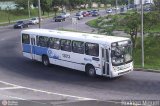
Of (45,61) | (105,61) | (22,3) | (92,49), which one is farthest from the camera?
(22,3)

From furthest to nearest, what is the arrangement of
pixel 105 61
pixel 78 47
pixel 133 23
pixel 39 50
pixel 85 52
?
1. pixel 133 23
2. pixel 39 50
3. pixel 78 47
4. pixel 85 52
5. pixel 105 61

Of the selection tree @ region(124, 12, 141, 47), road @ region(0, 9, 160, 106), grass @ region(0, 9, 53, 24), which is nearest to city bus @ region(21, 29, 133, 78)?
road @ region(0, 9, 160, 106)

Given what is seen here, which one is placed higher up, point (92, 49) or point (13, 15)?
point (92, 49)

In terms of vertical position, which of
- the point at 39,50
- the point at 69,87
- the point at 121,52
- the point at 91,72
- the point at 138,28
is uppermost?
the point at 138,28

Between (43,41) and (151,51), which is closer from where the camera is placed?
(43,41)

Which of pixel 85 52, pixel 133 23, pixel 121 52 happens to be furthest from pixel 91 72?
pixel 133 23

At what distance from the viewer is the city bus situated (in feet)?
75.3

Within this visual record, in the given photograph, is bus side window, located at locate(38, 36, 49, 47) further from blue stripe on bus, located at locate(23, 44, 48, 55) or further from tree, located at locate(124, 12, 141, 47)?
tree, located at locate(124, 12, 141, 47)

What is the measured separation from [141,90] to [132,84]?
146 cm

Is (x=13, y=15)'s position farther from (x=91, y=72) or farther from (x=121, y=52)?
(x=121, y=52)

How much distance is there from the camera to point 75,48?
2548 cm

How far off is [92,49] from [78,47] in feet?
5.01

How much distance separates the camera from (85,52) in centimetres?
2456

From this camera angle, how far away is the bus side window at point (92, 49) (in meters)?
23.6
